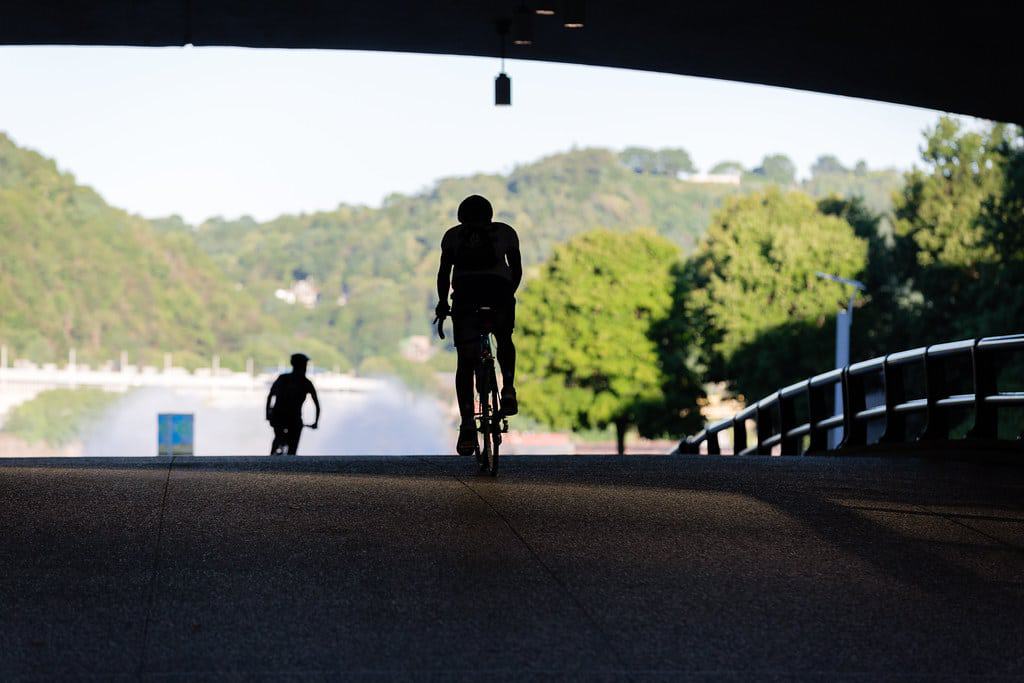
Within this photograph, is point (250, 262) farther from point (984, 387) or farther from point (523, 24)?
point (984, 387)

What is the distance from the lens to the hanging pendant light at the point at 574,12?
602 inches

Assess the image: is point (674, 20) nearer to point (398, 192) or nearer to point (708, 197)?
point (398, 192)

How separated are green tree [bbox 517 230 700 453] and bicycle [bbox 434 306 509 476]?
54.9 m

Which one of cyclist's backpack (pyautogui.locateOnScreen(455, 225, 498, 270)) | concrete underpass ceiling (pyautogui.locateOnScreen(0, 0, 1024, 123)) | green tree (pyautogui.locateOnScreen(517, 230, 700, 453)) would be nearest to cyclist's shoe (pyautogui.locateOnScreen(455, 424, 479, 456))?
cyclist's backpack (pyautogui.locateOnScreen(455, 225, 498, 270))

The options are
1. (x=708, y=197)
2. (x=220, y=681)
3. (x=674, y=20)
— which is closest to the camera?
(x=220, y=681)

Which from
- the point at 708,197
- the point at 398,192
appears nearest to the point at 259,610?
the point at 398,192

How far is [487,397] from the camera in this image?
1020 centimetres

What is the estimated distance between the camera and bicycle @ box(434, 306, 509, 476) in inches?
392

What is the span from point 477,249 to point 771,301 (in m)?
54.9

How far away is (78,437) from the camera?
424ft

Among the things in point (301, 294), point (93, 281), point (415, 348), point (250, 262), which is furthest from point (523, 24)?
point (250, 262)

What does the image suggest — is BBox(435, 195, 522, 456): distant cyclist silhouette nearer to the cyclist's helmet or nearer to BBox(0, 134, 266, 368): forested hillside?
the cyclist's helmet

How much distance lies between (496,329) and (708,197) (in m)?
→ 170

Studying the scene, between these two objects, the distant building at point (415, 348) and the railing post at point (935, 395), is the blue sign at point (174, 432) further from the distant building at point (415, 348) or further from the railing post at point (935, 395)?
the distant building at point (415, 348)
